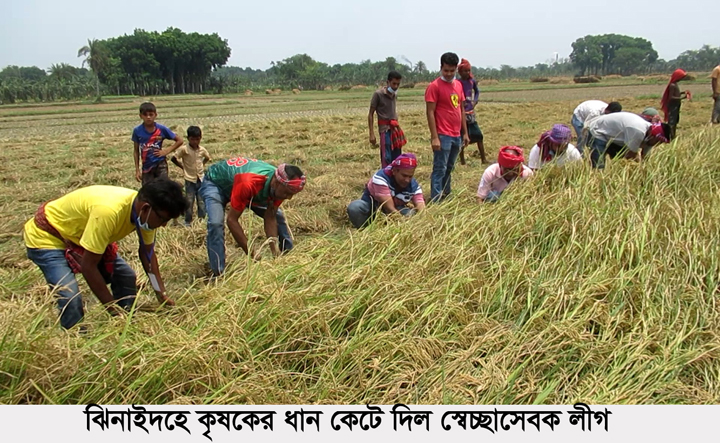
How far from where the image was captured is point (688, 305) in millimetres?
2562

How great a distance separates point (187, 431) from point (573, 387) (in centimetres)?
162

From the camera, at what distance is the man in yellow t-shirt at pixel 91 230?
7.89 ft

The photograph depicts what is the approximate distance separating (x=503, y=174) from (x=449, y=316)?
1.94 m

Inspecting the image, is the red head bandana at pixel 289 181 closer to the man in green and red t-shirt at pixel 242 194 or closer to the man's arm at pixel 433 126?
the man in green and red t-shirt at pixel 242 194

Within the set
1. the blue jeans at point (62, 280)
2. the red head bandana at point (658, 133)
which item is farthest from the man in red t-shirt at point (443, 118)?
the blue jeans at point (62, 280)

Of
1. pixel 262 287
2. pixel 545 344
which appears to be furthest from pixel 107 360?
pixel 545 344

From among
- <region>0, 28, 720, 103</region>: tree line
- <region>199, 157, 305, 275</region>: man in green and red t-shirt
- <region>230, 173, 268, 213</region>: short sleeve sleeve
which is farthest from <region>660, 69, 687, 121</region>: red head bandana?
<region>0, 28, 720, 103</region>: tree line

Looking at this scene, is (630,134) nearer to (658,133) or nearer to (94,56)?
(658,133)

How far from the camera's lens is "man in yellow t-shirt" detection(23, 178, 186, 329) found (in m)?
2.40

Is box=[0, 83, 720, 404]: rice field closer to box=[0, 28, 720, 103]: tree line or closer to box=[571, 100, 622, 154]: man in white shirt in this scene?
box=[571, 100, 622, 154]: man in white shirt

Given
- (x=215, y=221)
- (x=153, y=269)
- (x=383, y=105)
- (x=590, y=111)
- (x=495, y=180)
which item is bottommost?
(x=153, y=269)

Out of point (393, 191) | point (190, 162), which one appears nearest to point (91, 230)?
point (393, 191)

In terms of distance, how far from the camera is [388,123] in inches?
234

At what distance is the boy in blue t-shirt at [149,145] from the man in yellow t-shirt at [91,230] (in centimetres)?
250
